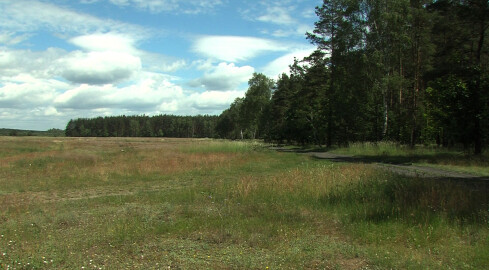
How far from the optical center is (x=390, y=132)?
33.0 m

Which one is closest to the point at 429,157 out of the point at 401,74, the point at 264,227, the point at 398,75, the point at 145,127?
the point at 398,75

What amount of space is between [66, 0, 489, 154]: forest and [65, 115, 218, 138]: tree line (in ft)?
375

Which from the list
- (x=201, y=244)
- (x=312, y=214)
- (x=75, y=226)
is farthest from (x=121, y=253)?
(x=312, y=214)

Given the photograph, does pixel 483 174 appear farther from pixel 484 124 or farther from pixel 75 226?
pixel 75 226

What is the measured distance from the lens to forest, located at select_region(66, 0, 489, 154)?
64.8 ft

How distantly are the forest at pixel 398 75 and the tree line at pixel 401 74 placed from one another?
0.06 meters

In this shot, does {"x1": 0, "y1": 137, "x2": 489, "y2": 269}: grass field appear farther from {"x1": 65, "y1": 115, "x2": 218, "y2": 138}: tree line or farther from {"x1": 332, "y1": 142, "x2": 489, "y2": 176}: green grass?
{"x1": 65, "y1": 115, "x2": 218, "y2": 138}: tree line

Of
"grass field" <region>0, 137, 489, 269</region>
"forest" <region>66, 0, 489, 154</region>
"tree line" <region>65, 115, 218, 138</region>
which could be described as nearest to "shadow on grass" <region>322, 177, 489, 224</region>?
"grass field" <region>0, 137, 489, 269</region>

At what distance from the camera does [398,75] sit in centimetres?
2850

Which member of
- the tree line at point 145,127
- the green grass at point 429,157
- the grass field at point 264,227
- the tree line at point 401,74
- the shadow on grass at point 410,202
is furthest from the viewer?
the tree line at point 145,127

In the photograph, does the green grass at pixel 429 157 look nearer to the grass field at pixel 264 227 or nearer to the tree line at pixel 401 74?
the tree line at pixel 401 74

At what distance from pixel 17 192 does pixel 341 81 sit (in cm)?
3099

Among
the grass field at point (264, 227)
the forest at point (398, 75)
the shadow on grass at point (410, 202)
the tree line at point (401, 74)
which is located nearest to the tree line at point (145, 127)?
the forest at point (398, 75)

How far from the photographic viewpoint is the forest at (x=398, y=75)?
1977 cm
